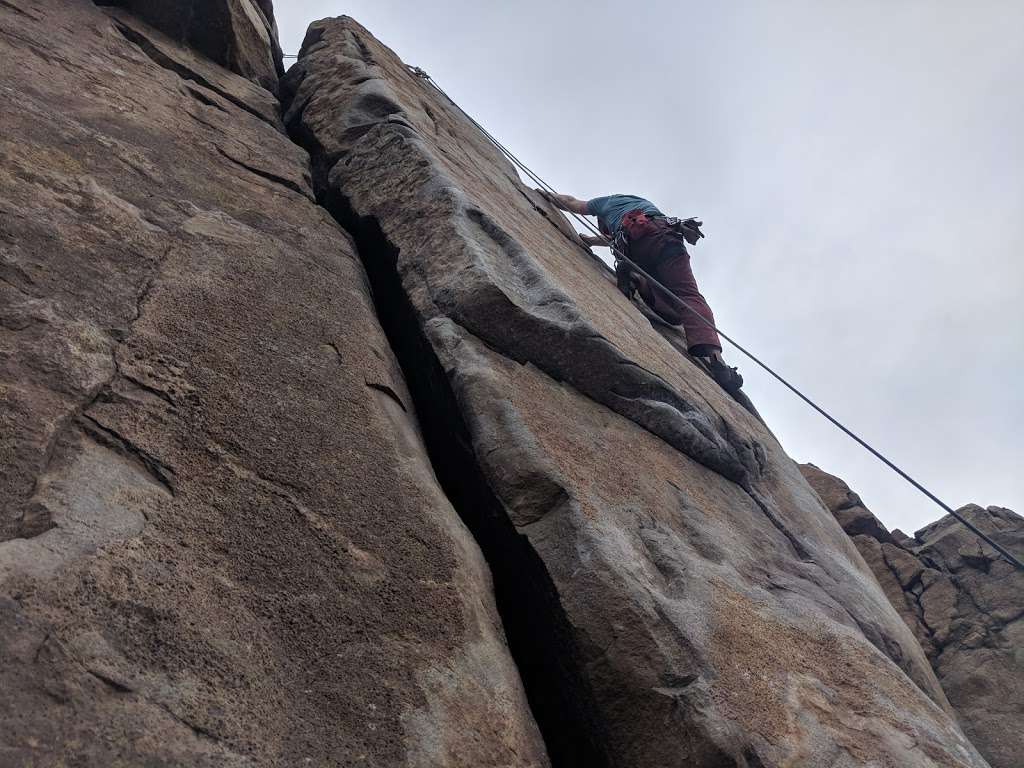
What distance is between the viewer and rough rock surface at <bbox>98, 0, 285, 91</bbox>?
575 cm

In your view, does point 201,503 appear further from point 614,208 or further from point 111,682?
point 614,208

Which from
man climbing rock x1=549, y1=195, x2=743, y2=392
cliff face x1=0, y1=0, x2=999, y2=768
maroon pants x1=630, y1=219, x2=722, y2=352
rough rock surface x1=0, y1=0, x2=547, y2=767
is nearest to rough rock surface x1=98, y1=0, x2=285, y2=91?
cliff face x1=0, y1=0, x2=999, y2=768

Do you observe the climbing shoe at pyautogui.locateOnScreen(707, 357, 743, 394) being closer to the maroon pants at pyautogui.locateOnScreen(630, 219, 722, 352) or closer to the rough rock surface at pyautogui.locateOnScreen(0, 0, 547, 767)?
the maroon pants at pyautogui.locateOnScreen(630, 219, 722, 352)

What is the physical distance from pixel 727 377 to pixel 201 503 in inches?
227

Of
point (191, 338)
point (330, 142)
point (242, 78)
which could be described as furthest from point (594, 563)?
point (242, 78)

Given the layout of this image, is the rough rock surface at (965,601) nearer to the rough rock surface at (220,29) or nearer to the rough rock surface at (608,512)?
the rough rock surface at (608,512)

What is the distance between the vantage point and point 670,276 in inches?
333

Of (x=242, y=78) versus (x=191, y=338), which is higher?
(x=242, y=78)

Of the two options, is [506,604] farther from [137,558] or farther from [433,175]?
[433,175]

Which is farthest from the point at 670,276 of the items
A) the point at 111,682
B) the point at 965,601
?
the point at 111,682

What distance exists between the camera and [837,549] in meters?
5.29

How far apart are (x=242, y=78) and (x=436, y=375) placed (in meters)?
3.75

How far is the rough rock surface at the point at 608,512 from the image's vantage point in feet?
8.88

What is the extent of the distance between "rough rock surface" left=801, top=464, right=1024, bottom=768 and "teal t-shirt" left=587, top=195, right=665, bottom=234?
3613 millimetres
